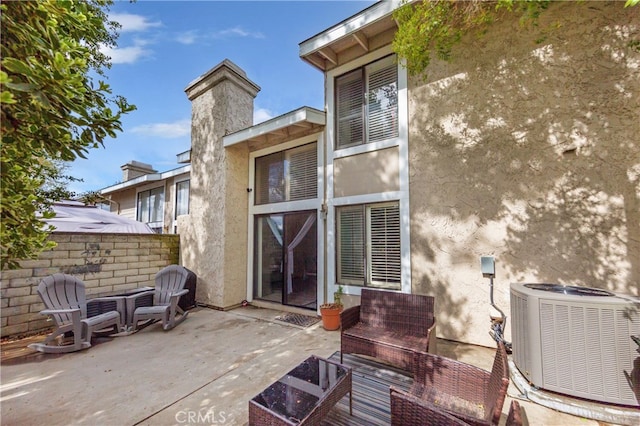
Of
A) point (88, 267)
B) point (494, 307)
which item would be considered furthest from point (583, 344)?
point (88, 267)

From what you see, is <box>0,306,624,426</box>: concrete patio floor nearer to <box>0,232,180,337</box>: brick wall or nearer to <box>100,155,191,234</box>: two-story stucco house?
<box>0,232,180,337</box>: brick wall

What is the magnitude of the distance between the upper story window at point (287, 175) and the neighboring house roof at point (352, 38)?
80.4 inches

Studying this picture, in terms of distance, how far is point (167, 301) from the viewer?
5867 millimetres

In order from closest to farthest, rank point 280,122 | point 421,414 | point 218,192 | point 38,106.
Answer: point 38,106, point 421,414, point 280,122, point 218,192

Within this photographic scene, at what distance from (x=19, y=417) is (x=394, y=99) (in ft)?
23.9

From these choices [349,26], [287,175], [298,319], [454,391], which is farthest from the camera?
[287,175]

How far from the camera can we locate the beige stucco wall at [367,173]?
17.3 feet

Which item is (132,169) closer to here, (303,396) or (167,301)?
(167,301)

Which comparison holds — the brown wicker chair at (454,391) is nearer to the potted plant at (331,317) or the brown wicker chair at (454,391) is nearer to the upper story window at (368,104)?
the potted plant at (331,317)

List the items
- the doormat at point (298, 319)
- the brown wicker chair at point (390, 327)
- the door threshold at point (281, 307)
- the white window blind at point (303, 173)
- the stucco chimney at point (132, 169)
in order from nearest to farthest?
the brown wicker chair at point (390, 327) → the doormat at point (298, 319) → the door threshold at point (281, 307) → the white window blind at point (303, 173) → the stucco chimney at point (132, 169)

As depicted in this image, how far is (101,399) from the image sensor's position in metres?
3.09

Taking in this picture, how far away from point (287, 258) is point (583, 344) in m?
5.55

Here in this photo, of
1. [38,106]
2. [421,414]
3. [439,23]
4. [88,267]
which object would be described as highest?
[439,23]

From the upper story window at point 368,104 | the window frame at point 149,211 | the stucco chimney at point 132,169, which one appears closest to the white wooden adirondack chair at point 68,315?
the upper story window at point 368,104
